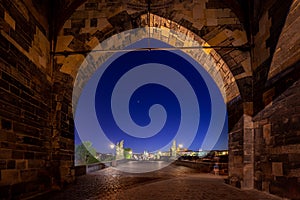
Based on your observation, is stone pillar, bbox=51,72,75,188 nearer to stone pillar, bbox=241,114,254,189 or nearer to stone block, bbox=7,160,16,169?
stone block, bbox=7,160,16,169

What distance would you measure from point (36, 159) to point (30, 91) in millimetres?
1232


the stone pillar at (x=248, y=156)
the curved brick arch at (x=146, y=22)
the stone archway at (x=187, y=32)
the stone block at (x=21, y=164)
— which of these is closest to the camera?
the stone block at (x=21, y=164)

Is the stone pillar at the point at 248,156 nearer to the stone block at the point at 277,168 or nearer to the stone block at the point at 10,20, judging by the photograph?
the stone block at the point at 277,168

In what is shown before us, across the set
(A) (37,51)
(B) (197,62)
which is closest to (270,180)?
(B) (197,62)

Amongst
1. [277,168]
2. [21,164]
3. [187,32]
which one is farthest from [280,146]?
[21,164]

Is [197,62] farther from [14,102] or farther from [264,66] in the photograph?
[14,102]

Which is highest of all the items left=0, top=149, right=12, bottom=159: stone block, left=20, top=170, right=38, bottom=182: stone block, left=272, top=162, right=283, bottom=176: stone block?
left=0, top=149, right=12, bottom=159: stone block

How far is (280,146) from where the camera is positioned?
4.23 metres

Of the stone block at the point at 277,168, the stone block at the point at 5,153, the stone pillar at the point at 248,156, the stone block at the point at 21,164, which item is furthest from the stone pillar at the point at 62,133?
the stone block at the point at 277,168

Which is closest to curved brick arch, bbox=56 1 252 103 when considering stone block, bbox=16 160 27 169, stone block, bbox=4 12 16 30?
stone block, bbox=4 12 16 30

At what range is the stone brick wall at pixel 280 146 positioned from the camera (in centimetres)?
384

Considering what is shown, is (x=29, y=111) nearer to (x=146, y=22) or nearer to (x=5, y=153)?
(x=5, y=153)

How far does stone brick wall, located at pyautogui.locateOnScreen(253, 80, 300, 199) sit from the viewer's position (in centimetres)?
384

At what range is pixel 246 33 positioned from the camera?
18.6 ft
